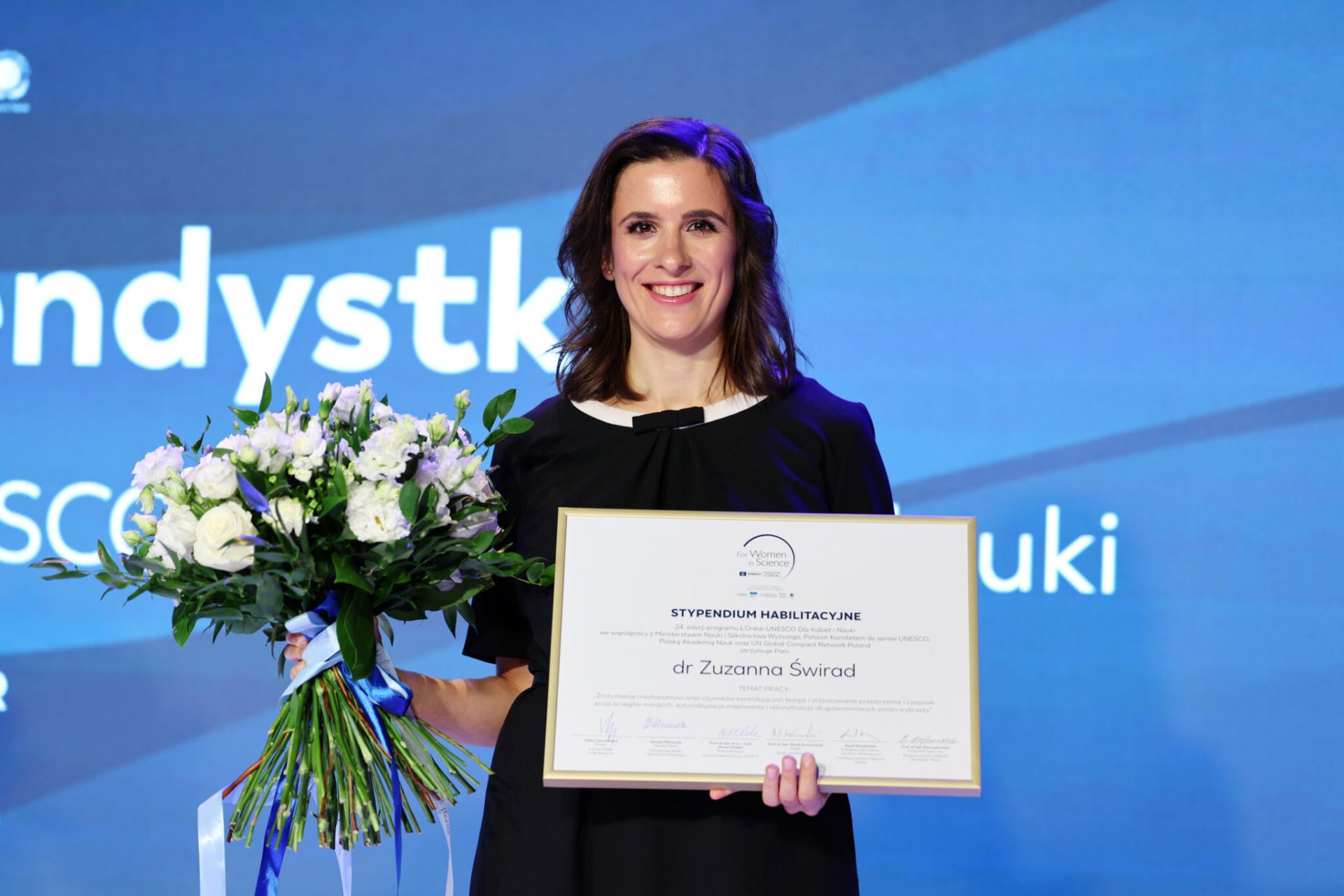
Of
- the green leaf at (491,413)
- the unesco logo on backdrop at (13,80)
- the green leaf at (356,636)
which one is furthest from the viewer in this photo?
the unesco logo on backdrop at (13,80)

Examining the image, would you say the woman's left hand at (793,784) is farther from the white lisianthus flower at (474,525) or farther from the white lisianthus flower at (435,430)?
the white lisianthus flower at (435,430)

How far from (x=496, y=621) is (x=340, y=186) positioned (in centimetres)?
161

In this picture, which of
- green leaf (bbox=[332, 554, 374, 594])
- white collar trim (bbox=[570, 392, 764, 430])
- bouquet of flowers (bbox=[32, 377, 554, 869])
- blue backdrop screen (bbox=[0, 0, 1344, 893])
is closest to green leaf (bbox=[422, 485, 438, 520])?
bouquet of flowers (bbox=[32, 377, 554, 869])

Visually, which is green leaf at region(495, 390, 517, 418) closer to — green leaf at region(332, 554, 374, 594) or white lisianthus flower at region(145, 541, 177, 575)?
green leaf at region(332, 554, 374, 594)

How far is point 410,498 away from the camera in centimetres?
135

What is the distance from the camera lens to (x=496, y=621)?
5.53 ft

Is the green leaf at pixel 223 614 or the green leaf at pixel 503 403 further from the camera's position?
the green leaf at pixel 503 403

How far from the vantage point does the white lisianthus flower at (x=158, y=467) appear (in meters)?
1.40

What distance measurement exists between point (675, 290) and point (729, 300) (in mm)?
118

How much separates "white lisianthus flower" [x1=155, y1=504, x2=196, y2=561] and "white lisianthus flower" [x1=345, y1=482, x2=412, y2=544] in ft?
0.56

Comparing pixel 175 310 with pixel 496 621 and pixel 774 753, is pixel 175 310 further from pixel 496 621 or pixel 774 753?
pixel 774 753

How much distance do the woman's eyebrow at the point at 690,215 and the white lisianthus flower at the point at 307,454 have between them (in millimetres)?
547

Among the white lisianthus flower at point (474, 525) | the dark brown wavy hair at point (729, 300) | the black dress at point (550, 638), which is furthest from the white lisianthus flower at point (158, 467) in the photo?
the dark brown wavy hair at point (729, 300)

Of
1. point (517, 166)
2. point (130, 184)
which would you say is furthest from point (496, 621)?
point (130, 184)
